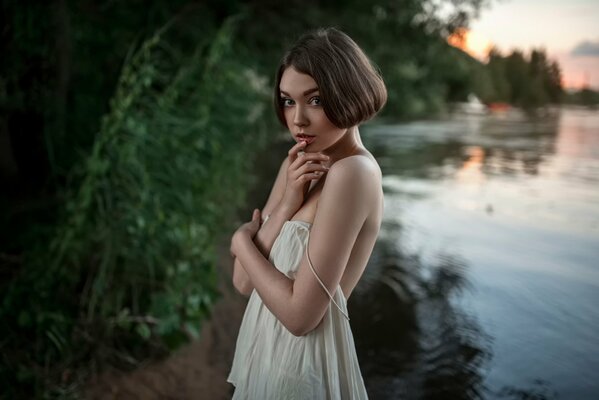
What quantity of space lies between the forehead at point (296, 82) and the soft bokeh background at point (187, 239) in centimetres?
148

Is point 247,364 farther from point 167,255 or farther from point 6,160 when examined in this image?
point 6,160

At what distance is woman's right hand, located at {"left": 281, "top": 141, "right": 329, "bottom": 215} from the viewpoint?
1.06m

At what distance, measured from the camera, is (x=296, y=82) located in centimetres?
105

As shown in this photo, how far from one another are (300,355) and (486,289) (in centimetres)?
334

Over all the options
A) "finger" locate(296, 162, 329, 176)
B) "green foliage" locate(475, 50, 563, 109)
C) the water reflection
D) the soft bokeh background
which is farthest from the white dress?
"green foliage" locate(475, 50, 563, 109)

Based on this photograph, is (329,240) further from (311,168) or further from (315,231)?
(311,168)

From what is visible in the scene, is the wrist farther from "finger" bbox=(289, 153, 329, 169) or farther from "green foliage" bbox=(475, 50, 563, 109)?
"green foliage" bbox=(475, 50, 563, 109)

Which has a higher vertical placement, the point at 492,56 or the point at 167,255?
the point at 492,56

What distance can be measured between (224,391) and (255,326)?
71.3 inches

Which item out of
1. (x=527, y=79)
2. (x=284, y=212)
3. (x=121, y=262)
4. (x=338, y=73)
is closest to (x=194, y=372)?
(x=121, y=262)

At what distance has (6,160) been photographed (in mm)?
3990

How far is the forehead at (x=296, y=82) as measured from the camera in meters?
1.04

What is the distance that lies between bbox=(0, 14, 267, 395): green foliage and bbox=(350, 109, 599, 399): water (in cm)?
128

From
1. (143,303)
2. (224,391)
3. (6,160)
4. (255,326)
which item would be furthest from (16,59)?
(255,326)
